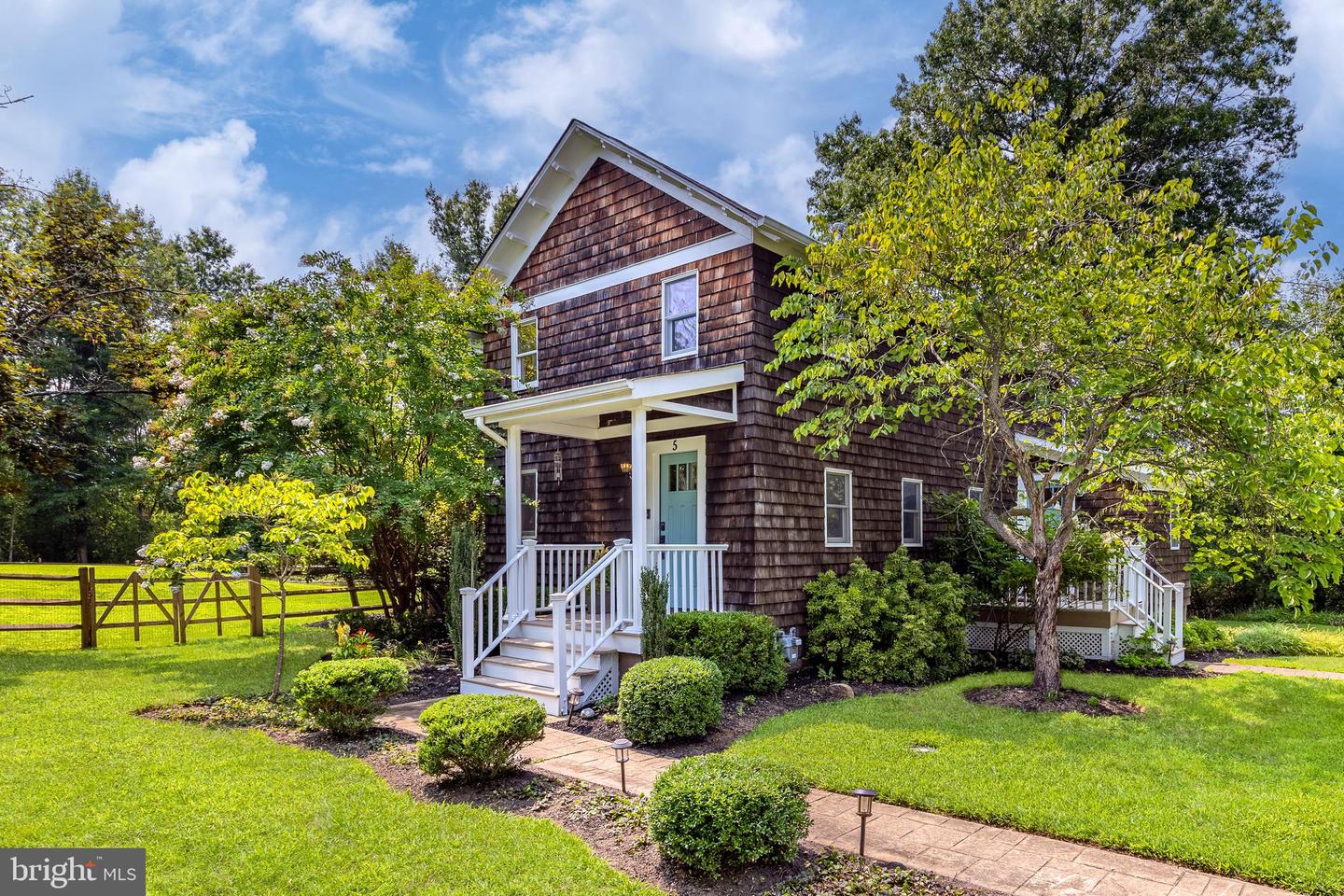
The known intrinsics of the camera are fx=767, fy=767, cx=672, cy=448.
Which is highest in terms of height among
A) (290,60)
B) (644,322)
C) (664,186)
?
(290,60)

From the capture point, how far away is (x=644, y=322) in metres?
11.5

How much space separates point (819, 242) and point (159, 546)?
8372 millimetres

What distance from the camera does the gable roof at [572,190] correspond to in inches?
401

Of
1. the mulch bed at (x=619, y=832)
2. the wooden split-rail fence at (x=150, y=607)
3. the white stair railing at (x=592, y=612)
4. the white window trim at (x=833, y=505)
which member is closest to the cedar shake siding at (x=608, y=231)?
the white window trim at (x=833, y=505)

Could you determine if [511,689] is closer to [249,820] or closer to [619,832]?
[249,820]

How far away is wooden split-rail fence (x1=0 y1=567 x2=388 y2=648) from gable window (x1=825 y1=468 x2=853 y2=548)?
26.5 ft

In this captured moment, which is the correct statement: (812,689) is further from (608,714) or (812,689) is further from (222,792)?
(222,792)

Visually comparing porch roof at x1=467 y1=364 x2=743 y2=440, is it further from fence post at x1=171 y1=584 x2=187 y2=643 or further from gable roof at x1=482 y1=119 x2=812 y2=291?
fence post at x1=171 y1=584 x2=187 y2=643

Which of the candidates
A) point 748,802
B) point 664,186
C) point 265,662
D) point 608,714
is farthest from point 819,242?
point 265,662

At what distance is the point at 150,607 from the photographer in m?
17.4

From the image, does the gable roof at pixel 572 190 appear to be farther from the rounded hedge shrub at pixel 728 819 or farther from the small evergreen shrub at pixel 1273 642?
the small evergreen shrub at pixel 1273 642

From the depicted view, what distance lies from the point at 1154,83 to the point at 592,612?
20.3 meters

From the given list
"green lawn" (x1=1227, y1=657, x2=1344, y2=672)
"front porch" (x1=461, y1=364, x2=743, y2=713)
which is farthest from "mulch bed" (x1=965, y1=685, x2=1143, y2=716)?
"green lawn" (x1=1227, y1=657, x2=1344, y2=672)

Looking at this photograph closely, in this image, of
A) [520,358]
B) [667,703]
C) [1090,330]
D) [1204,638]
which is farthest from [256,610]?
[1204,638]
